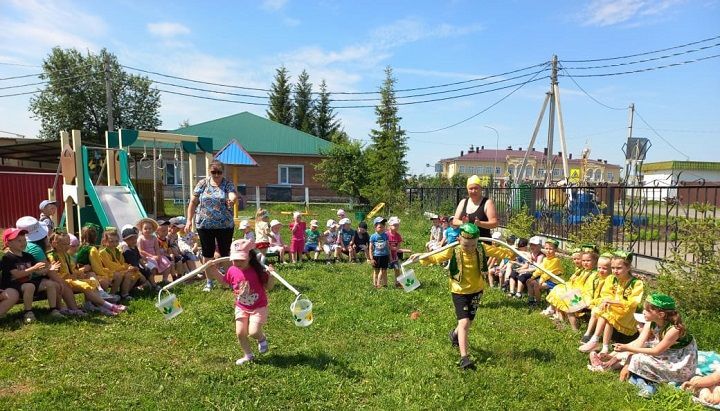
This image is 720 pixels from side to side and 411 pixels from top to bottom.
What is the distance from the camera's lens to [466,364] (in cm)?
474

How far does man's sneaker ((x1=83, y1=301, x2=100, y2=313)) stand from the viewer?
6539 millimetres

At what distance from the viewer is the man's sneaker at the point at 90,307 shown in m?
6.54

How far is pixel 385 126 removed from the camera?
28156 millimetres

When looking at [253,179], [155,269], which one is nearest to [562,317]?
[155,269]

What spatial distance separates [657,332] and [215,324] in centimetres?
504

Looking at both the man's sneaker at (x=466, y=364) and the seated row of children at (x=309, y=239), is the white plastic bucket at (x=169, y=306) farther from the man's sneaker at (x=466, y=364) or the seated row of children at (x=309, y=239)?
the seated row of children at (x=309, y=239)

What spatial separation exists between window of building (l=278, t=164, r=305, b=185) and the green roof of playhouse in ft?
3.89

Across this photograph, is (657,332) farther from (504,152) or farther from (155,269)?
(504,152)

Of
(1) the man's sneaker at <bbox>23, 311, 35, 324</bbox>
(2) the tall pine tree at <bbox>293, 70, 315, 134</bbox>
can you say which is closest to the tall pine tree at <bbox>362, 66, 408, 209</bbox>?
(1) the man's sneaker at <bbox>23, 311, 35, 324</bbox>

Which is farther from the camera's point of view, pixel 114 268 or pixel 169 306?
pixel 114 268

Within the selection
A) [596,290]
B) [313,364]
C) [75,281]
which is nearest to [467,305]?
[313,364]

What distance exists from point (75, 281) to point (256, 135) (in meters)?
29.2

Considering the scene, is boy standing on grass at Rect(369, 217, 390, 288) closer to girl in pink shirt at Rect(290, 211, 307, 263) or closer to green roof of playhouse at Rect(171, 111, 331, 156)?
girl in pink shirt at Rect(290, 211, 307, 263)

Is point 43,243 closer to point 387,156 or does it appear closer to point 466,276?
point 466,276
